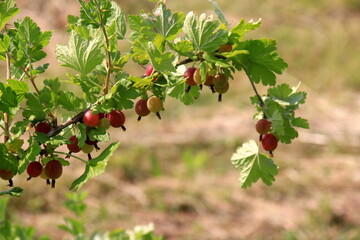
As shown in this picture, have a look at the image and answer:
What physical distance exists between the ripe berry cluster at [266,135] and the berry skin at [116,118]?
304 mm

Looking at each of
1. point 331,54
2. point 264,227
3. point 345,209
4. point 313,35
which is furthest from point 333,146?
point 313,35

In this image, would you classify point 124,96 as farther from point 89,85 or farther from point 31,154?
point 31,154

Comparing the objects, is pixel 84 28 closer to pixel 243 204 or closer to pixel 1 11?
pixel 1 11

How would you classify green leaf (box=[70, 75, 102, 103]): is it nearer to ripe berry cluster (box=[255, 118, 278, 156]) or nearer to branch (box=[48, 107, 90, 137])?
branch (box=[48, 107, 90, 137])

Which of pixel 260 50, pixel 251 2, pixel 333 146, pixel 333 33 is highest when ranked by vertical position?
pixel 251 2

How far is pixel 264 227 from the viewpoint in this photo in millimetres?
3818

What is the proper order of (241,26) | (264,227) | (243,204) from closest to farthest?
1. (241,26)
2. (264,227)
3. (243,204)

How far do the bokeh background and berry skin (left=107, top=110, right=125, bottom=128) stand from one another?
202 centimetres

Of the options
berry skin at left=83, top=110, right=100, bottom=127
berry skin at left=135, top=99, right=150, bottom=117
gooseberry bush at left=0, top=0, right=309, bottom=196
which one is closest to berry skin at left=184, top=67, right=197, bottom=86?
gooseberry bush at left=0, top=0, right=309, bottom=196

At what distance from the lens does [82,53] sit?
1.06m

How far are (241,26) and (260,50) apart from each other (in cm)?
8

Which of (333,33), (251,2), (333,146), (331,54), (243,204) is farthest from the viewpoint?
(251,2)

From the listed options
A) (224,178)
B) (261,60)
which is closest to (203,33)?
(261,60)

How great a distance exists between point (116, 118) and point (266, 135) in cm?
36
